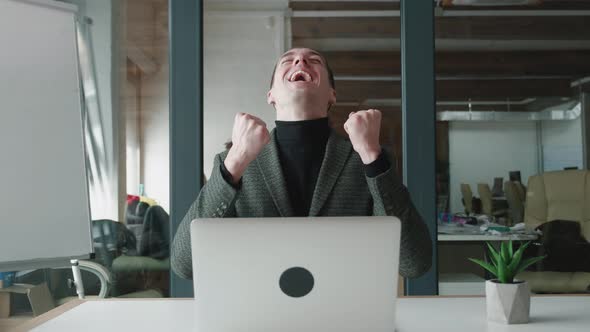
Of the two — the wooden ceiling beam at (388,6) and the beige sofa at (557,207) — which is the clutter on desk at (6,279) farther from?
the beige sofa at (557,207)

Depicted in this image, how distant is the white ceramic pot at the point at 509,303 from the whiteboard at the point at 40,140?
1254mm

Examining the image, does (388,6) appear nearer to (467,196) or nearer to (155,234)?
(467,196)

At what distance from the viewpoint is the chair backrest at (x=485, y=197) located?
120 inches

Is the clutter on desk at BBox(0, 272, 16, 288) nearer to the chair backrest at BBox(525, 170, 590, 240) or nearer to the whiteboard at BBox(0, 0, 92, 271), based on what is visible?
the whiteboard at BBox(0, 0, 92, 271)

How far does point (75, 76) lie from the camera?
190cm

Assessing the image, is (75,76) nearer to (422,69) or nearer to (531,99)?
(422,69)

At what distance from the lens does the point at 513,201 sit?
3.10 m

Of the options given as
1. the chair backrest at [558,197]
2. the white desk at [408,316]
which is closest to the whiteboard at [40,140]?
the white desk at [408,316]

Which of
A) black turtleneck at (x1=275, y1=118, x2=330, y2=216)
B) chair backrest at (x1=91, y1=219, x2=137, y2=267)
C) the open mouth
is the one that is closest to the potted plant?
black turtleneck at (x1=275, y1=118, x2=330, y2=216)

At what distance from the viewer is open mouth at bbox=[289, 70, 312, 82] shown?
1.83 m

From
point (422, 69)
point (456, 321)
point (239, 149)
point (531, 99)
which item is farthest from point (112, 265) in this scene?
point (531, 99)

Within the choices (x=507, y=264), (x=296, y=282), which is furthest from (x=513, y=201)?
(x=296, y=282)

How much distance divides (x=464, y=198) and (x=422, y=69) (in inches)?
29.7

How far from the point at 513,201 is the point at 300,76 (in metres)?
1.79
